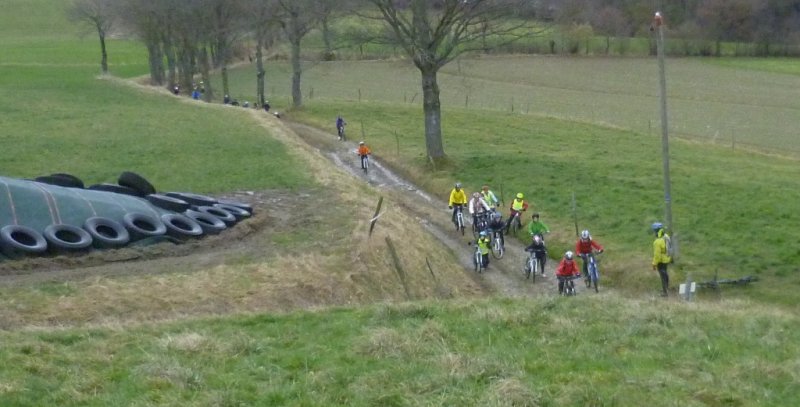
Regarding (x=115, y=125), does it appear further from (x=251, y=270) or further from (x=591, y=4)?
(x=591, y=4)

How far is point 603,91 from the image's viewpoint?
7162 cm

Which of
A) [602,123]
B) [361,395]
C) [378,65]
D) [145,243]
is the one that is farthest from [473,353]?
[378,65]

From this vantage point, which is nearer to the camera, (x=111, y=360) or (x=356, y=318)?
(x=111, y=360)

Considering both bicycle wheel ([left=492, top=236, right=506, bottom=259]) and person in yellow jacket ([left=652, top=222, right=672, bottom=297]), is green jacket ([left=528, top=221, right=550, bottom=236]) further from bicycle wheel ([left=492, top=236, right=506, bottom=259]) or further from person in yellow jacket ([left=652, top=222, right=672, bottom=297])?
person in yellow jacket ([left=652, top=222, right=672, bottom=297])

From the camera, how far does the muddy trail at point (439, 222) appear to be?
2486cm

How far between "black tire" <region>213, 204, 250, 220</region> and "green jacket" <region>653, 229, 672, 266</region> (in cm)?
963

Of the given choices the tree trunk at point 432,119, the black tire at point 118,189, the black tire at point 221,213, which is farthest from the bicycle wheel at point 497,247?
the tree trunk at point 432,119

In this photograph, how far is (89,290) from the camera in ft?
57.0

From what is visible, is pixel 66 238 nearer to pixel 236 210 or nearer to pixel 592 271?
pixel 236 210

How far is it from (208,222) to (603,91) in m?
53.0

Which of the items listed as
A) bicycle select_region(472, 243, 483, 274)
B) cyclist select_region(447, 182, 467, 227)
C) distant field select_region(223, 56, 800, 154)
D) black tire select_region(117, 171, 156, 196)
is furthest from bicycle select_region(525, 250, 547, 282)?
distant field select_region(223, 56, 800, 154)

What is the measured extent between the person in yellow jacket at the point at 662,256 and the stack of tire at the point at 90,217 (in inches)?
383

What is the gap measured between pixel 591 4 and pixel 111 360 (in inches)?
3426

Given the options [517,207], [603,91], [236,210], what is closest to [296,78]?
[603,91]
